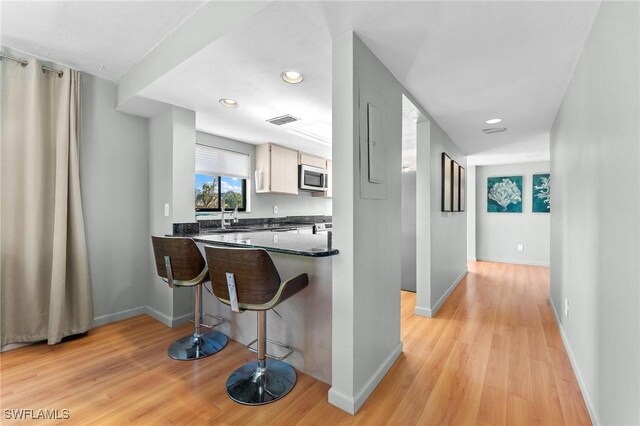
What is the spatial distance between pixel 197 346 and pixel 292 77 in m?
2.27

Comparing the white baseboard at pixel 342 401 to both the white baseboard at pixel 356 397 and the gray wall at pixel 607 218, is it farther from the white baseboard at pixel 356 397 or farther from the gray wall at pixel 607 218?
the gray wall at pixel 607 218

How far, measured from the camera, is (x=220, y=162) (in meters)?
3.95

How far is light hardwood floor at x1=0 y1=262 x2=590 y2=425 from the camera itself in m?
1.58

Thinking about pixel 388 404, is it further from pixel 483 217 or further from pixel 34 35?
pixel 483 217

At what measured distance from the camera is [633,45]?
104 centimetres

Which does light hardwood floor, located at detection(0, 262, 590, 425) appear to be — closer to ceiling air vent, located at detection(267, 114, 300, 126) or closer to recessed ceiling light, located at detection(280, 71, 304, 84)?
recessed ceiling light, located at detection(280, 71, 304, 84)

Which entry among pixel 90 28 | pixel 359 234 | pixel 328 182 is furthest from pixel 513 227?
pixel 90 28

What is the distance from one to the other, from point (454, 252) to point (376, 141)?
306 cm

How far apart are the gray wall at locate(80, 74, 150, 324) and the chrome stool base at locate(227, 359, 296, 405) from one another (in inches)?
70.1

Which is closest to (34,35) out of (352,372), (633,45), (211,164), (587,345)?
(211,164)

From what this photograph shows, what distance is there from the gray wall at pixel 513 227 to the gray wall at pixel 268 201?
3.52 meters

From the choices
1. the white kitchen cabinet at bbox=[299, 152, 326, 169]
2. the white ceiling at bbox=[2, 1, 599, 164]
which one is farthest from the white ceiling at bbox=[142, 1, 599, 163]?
the white kitchen cabinet at bbox=[299, 152, 326, 169]

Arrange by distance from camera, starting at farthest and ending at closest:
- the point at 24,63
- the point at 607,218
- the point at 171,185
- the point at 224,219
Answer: the point at 224,219, the point at 171,185, the point at 24,63, the point at 607,218

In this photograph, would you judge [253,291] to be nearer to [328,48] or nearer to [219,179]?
[328,48]
